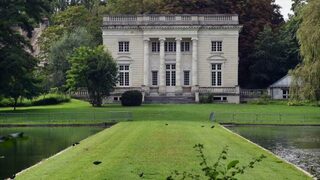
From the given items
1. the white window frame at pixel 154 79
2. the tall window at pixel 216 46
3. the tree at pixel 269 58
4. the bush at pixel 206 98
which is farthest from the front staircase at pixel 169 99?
the tree at pixel 269 58

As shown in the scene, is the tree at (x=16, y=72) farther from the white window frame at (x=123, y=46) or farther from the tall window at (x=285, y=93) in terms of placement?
the tall window at (x=285, y=93)

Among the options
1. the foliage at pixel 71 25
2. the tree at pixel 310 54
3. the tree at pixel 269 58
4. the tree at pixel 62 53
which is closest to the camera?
the tree at pixel 310 54

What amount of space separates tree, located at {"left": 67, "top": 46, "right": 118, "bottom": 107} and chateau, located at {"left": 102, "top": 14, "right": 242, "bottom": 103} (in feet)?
38.7

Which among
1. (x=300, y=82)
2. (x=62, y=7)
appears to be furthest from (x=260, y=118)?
(x=62, y=7)

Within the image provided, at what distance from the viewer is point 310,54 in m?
40.5

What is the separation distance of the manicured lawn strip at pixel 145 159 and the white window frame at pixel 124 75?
43.9m

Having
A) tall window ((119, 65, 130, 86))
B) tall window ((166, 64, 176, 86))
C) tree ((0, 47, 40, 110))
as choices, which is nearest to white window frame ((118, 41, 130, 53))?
tall window ((119, 65, 130, 86))

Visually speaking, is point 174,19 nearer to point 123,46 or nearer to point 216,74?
point 123,46

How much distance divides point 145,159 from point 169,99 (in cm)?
4918

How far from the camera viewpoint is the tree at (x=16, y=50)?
45.7 metres

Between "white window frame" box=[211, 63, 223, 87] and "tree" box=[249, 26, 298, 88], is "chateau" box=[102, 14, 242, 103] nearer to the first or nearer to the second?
"white window frame" box=[211, 63, 223, 87]

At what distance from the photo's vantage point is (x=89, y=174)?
1462cm

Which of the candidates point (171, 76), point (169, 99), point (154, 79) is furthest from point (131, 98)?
point (171, 76)

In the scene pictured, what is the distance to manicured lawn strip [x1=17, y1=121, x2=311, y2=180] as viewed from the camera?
14.9 meters
